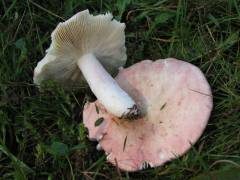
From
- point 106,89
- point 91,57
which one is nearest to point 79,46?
point 91,57

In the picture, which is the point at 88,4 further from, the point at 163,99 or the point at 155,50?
the point at 163,99

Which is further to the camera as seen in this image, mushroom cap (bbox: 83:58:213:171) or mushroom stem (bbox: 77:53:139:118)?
mushroom stem (bbox: 77:53:139:118)

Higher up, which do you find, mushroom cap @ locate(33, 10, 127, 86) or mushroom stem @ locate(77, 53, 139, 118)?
mushroom cap @ locate(33, 10, 127, 86)

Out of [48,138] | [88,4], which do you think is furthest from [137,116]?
[88,4]

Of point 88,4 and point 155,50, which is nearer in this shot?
point 155,50

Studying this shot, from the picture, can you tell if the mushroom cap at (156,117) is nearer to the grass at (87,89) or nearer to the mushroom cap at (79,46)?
the grass at (87,89)

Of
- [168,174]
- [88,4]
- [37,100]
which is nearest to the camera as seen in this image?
[168,174]

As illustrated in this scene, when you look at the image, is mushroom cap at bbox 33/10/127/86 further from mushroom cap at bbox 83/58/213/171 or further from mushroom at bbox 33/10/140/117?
mushroom cap at bbox 83/58/213/171

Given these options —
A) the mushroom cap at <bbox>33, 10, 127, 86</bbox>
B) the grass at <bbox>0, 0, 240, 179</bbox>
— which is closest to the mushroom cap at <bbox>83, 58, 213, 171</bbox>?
the grass at <bbox>0, 0, 240, 179</bbox>
